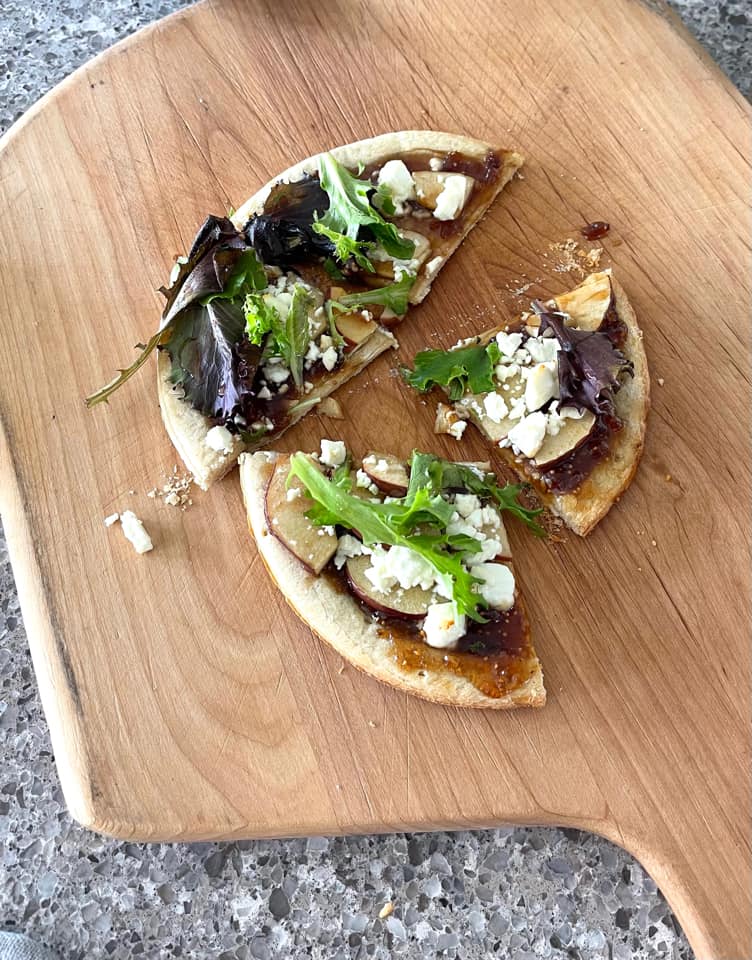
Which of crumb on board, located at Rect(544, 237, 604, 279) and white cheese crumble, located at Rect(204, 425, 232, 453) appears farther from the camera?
crumb on board, located at Rect(544, 237, 604, 279)

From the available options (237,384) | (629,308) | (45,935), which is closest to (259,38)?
(237,384)

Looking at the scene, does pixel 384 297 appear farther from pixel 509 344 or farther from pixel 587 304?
pixel 587 304

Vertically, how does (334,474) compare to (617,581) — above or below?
above

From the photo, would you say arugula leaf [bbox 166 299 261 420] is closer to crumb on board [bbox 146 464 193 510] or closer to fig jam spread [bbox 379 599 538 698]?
crumb on board [bbox 146 464 193 510]

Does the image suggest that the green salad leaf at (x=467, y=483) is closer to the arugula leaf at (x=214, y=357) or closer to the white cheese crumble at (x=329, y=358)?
the white cheese crumble at (x=329, y=358)

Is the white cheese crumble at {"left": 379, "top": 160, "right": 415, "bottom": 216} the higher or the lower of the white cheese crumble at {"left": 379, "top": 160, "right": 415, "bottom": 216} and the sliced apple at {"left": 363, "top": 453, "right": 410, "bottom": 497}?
the higher

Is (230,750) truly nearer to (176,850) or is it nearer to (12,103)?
(176,850)

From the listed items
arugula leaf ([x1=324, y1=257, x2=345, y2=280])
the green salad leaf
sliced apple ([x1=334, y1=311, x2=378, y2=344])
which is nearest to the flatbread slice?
the green salad leaf
